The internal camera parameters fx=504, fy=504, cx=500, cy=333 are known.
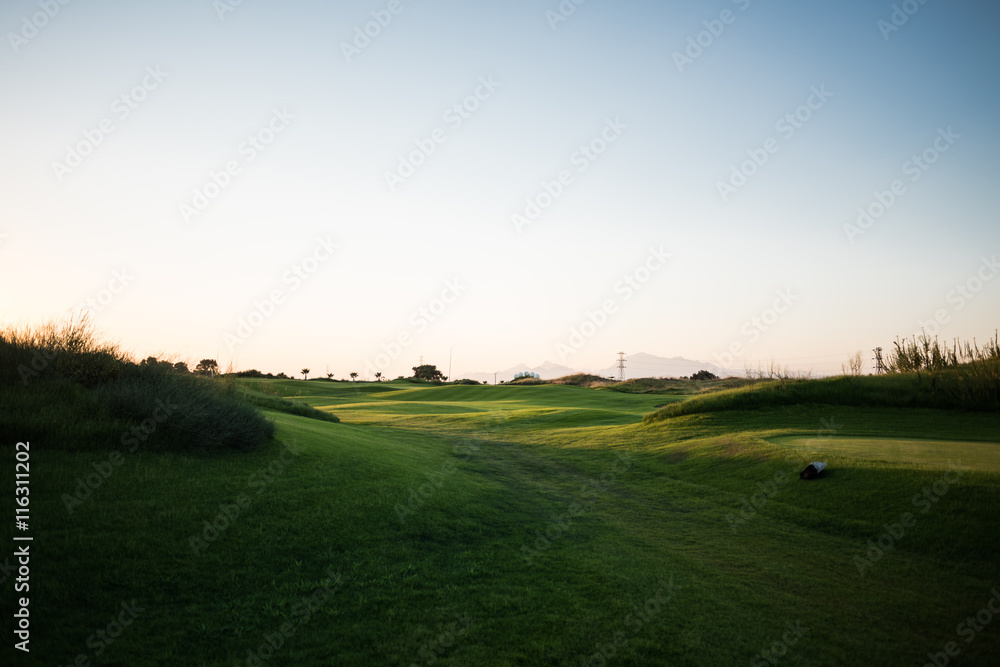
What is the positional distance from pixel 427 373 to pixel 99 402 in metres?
74.6

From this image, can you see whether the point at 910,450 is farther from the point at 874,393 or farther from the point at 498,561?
the point at 498,561

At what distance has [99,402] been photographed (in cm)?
819

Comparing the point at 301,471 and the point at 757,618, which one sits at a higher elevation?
the point at 301,471

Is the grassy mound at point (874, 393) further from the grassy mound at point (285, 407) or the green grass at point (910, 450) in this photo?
the grassy mound at point (285, 407)

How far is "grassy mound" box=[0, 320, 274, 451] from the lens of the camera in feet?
23.8

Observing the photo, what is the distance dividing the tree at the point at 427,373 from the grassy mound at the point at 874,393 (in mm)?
63944

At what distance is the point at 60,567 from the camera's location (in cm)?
485

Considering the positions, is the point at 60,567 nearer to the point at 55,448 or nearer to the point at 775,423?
the point at 55,448

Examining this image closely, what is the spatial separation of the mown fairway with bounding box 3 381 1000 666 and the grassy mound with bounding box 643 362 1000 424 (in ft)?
→ 18.2

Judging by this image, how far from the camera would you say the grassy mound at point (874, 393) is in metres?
14.6

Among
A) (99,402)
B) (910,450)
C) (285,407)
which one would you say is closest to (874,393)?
(910,450)

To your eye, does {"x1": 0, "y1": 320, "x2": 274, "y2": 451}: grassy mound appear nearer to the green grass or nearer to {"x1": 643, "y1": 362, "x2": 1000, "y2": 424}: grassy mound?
the green grass

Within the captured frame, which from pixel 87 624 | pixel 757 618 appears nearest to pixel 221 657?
pixel 87 624

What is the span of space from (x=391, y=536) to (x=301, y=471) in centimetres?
250
